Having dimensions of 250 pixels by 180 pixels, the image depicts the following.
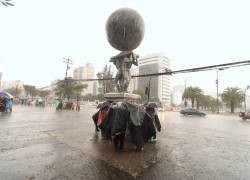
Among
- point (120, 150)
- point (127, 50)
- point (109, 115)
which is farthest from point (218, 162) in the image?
point (127, 50)

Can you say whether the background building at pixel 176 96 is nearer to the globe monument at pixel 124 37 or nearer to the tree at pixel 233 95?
the tree at pixel 233 95

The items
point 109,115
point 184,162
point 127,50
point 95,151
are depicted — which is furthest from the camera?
point 127,50

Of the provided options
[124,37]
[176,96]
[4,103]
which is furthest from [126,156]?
[176,96]

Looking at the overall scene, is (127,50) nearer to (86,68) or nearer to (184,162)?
(184,162)

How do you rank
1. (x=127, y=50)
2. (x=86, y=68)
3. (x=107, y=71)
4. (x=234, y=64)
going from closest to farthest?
(x=234, y=64) < (x=127, y=50) < (x=107, y=71) < (x=86, y=68)

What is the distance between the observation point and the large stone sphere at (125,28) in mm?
6047

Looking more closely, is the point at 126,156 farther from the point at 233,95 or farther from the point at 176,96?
the point at 176,96

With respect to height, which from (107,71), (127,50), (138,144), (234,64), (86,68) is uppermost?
(86,68)

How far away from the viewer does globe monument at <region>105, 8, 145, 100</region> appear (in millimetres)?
6070

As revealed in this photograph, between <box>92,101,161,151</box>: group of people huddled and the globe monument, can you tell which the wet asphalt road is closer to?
<box>92,101,161,151</box>: group of people huddled

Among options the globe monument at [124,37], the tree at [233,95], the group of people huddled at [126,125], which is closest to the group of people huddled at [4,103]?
the globe monument at [124,37]

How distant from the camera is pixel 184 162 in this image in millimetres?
3535

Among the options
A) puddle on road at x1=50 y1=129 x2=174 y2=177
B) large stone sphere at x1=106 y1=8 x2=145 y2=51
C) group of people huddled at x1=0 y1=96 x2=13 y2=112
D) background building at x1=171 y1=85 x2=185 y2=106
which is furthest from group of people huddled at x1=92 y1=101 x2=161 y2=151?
background building at x1=171 y1=85 x2=185 y2=106

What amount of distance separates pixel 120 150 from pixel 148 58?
8451 cm
